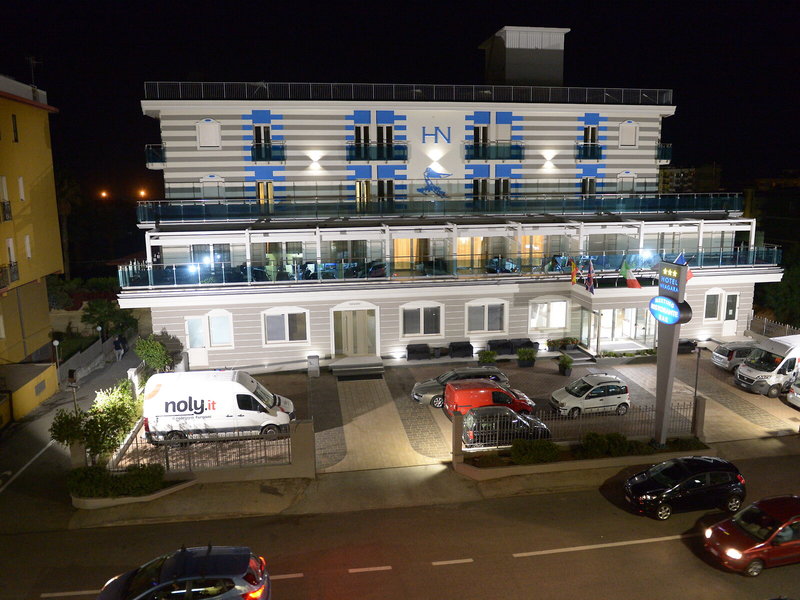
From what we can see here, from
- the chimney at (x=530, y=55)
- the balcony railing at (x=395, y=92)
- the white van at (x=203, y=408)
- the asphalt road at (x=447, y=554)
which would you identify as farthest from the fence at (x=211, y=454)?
the chimney at (x=530, y=55)

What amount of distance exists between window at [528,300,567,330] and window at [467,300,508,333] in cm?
160

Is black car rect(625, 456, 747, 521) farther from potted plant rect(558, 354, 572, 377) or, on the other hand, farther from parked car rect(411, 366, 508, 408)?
potted plant rect(558, 354, 572, 377)

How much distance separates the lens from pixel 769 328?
1239 inches

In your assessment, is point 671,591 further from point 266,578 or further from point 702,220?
point 702,220

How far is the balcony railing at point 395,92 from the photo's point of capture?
98.2 feet

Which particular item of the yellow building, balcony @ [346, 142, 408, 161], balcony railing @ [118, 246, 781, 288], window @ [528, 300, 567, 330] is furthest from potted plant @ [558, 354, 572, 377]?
the yellow building

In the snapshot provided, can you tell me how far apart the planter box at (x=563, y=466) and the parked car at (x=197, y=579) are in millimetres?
7754

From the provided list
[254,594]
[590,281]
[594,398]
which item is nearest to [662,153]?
[590,281]

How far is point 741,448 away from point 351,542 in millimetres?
14008

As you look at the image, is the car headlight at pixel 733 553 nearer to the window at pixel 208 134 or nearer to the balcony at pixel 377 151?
the balcony at pixel 377 151

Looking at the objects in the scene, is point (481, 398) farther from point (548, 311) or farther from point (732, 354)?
point (732, 354)

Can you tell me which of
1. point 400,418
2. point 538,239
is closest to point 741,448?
point 400,418

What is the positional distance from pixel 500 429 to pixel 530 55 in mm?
25363

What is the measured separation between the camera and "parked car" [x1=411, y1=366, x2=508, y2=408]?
23.9 meters
